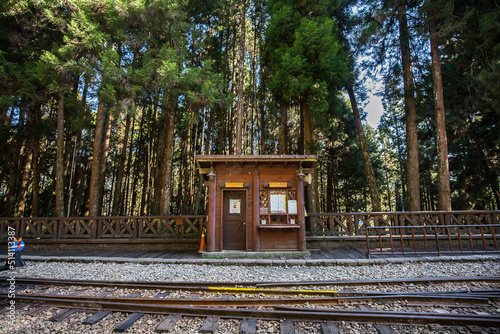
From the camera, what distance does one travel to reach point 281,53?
524 inches

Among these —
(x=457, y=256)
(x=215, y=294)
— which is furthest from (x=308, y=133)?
(x=215, y=294)

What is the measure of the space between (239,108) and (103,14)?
872cm

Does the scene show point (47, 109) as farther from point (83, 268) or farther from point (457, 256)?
point (457, 256)

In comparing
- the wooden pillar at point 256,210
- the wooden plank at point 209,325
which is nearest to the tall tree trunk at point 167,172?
the wooden pillar at point 256,210

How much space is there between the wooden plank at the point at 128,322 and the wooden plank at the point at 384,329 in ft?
12.1

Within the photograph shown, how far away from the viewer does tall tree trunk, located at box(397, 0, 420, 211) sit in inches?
486

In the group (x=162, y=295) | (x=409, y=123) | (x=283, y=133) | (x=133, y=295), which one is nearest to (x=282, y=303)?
(x=162, y=295)

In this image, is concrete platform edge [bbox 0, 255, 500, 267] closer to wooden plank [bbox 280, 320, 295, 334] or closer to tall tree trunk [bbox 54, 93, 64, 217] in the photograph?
wooden plank [bbox 280, 320, 295, 334]

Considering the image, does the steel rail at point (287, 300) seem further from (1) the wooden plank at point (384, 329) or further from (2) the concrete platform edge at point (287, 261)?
(2) the concrete platform edge at point (287, 261)

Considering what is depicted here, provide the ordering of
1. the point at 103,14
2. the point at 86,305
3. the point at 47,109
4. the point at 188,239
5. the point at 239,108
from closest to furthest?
the point at 86,305 → the point at 188,239 → the point at 103,14 → the point at 239,108 → the point at 47,109

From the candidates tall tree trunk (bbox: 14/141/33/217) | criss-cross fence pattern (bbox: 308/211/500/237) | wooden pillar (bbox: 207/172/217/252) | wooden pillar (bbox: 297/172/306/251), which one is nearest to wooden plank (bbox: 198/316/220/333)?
wooden pillar (bbox: 207/172/217/252)

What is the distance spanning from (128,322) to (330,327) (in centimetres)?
309

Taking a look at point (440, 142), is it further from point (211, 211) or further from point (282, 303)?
point (282, 303)

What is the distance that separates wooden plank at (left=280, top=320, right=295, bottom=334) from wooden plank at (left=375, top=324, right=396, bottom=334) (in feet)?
3.95
